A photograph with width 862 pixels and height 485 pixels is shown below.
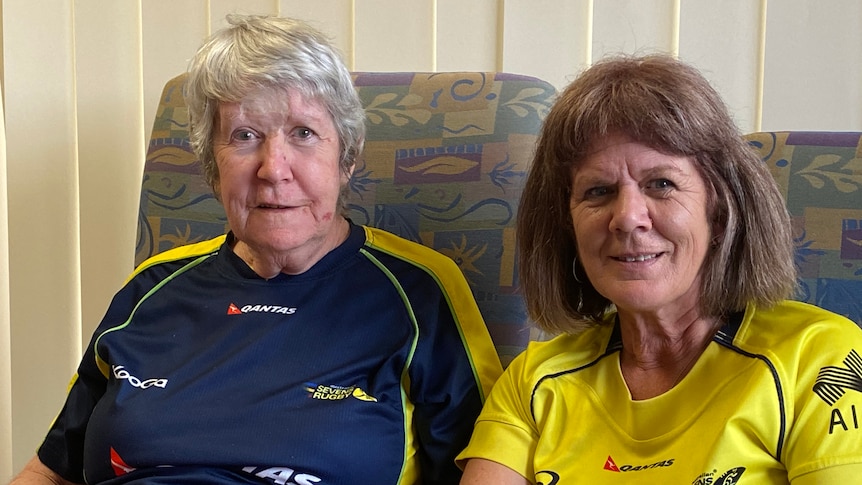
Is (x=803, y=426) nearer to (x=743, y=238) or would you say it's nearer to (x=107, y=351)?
(x=743, y=238)

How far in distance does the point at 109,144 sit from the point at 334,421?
49.4 inches

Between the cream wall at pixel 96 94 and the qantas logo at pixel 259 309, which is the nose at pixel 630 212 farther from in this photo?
the cream wall at pixel 96 94

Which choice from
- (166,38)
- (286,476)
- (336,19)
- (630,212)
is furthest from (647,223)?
(166,38)

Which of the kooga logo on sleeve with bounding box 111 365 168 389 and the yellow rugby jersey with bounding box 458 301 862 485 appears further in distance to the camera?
the kooga logo on sleeve with bounding box 111 365 168 389

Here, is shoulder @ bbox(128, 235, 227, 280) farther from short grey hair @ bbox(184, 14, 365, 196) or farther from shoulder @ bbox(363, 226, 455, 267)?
shoulder @ bbox(363, 226, 455, 267)

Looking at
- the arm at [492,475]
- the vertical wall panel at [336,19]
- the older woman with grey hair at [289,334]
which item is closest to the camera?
the arm at [492,475]

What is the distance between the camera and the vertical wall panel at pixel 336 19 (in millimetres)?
2045

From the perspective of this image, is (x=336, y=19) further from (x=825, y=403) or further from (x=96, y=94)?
(x=825, y=403)

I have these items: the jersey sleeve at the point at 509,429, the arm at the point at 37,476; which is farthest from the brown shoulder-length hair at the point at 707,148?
the arm at the point at 37,476

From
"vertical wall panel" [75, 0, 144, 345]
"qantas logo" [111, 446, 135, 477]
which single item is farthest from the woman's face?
"vertical wall panel" [75, 0, 144, 345]

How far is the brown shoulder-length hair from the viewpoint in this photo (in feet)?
3.76

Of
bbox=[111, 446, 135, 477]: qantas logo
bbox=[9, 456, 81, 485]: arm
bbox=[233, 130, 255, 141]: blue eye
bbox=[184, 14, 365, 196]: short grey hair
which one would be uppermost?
bbox=[184, 14, 365, 196]: short grey hair

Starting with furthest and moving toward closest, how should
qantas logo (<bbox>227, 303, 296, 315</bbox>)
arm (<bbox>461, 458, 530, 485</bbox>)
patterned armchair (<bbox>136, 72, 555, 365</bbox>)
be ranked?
patterned armchair (<bbox>136, 72, 555, 365</bbox>)
qantas logo (<bbox>227, 303, 296, 315</bbox>)
arm (<bbox>461, 458, 530, 485</bbox>)

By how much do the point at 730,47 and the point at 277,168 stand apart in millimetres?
958
